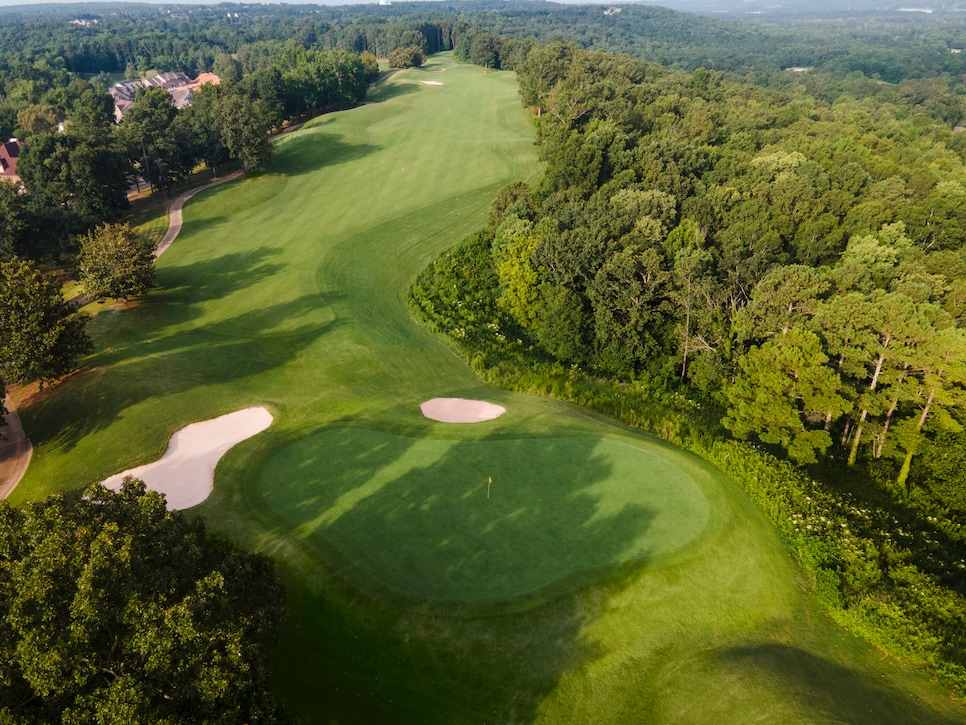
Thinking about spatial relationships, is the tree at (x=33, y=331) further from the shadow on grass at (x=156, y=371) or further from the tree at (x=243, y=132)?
the tree at (x=243, y=132)

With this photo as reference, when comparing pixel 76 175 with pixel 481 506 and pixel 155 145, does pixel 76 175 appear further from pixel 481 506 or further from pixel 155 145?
pixel 481 506

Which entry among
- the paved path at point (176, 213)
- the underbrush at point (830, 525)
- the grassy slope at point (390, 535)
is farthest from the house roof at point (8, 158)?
the underbrush at point (830, 525)

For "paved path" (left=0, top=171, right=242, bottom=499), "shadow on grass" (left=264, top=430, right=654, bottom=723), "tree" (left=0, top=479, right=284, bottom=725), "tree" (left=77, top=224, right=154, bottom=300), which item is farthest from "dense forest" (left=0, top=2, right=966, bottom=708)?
"paved path" (left=0, top=171, right=242, bottom=499)

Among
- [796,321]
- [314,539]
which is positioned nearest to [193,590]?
[314,539]

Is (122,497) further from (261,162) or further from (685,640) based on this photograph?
(261,162)

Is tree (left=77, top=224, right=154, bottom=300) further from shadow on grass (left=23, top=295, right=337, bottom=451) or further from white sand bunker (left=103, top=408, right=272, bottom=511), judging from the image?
white sand bunker (left=103, top=408, right=272, bottom=511)

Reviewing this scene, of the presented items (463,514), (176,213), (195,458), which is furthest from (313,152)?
(463,514)
